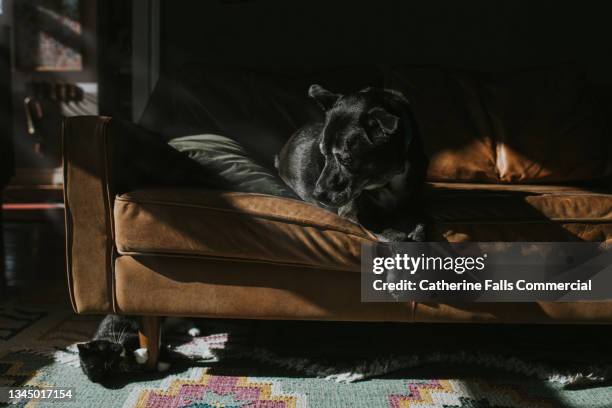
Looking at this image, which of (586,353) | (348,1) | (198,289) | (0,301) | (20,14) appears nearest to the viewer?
(198,289)

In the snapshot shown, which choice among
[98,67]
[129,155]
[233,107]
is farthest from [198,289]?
[98,67]

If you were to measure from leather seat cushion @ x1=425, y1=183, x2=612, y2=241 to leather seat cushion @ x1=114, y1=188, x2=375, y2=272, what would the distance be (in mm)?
256

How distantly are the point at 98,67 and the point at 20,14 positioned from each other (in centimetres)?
100

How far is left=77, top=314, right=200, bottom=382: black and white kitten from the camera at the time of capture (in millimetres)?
1494

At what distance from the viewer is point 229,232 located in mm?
1476

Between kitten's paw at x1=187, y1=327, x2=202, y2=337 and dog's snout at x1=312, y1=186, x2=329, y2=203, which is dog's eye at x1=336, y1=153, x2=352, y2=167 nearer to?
dog's snout at x1=312, y1=186, x2=329, y2=203

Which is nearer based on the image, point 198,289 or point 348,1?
point 198,289

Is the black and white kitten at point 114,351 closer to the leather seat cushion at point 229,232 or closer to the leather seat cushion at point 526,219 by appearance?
the leather seat cushion at point 229,232

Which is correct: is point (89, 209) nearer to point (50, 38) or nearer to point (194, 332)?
point (194, 332)

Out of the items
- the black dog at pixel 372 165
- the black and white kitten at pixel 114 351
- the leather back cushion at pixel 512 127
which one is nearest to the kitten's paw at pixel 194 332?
the black and white kitten at pixel 114 351

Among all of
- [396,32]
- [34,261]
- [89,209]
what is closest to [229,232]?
[89,209]

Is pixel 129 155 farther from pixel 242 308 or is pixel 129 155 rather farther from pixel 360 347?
pixel 360 347

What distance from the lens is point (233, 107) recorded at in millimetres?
2332

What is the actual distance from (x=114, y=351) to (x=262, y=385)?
436mm
